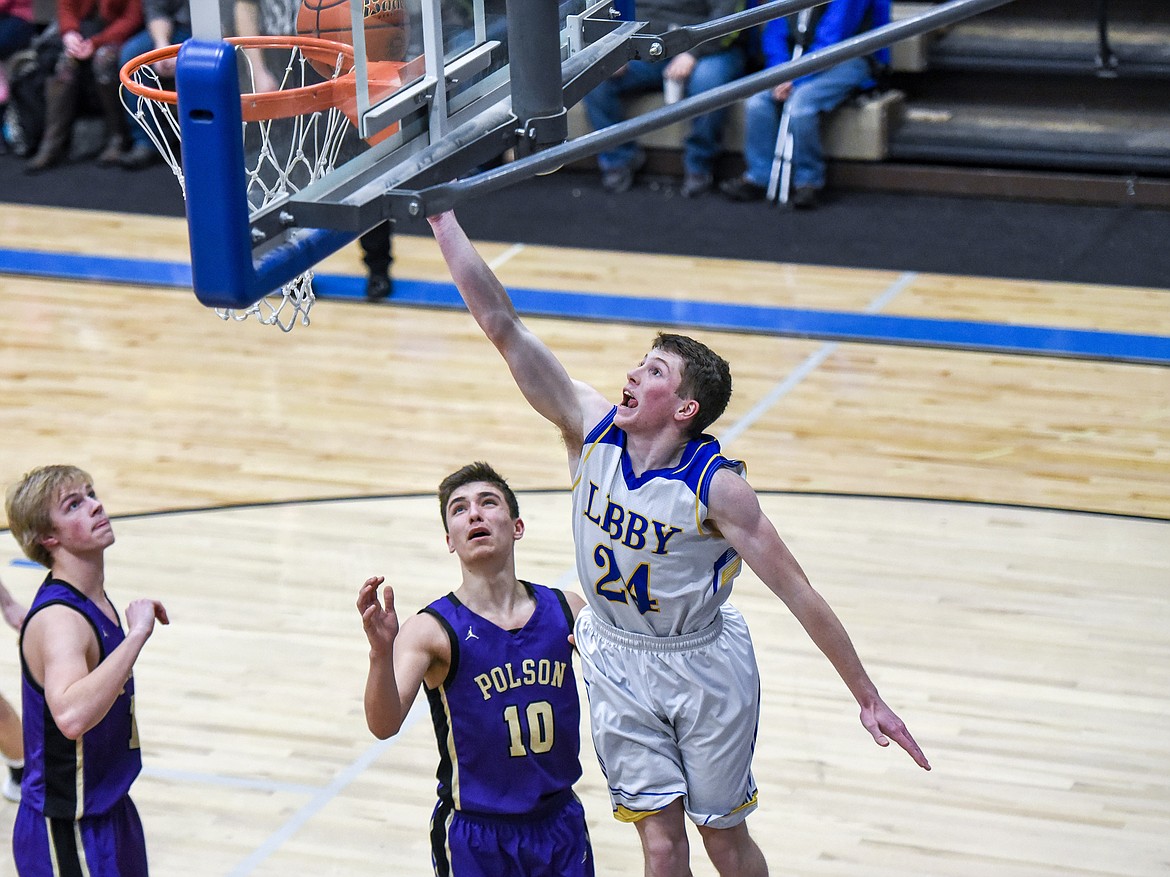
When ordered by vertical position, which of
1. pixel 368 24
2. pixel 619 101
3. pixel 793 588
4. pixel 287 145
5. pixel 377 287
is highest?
pixel 368 24

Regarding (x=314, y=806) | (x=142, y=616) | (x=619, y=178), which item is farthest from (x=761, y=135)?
(x=142, y=616)

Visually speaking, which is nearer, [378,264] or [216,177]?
[216,177]

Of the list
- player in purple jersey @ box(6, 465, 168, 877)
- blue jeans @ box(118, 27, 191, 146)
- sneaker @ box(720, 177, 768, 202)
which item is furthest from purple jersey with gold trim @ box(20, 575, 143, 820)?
blue jeans @ box(118, 27, 191, 146)

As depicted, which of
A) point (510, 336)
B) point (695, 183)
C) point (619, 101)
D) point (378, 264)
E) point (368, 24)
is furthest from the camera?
point (619, 101)

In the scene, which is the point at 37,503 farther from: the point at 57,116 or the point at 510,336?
the point at 57,116

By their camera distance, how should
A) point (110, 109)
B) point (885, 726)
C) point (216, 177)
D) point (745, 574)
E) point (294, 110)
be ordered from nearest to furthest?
point (216, 177)
point (294, 110)
point (885, 726)
point (745, 574)
point (110, 109)

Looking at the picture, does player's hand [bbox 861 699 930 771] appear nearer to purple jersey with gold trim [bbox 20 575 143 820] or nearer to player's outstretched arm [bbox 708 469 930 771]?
player's outstretched arm [bbox 708 469 930 771]

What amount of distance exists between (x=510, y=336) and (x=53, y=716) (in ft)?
4.27

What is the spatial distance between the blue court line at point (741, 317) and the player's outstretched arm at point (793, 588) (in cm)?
498

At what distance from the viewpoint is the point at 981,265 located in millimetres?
9586

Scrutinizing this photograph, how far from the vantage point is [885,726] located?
3.59 metres

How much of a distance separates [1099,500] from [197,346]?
177 inches

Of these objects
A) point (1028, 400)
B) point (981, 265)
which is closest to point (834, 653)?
point (1028, 400)

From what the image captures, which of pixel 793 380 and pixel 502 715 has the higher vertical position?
pixel 502 715
